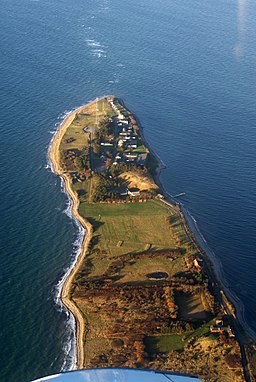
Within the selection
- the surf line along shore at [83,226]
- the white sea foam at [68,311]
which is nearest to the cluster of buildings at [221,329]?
the surf line along shore at [83,226]

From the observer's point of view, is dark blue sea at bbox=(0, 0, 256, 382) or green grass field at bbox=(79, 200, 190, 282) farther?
green grass field at bbox=(79, 200, 190, 282)

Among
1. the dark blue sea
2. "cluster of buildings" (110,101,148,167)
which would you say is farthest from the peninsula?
the dark blue sea

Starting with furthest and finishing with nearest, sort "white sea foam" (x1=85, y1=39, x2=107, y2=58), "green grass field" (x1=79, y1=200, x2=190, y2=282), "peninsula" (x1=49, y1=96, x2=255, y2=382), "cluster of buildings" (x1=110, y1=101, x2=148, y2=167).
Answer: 1. "white sea foam" (x1=85, y1=39, x2=107, y2=58)
2. "cluster of buildings" (x1=110, y1=101, x2=148, y2=167)
3. "green grass field" (x1=79, y1=200, x2=190, y2=282)
4. "peninsula" (x1=49, y1=96, x2=255, y2=382)

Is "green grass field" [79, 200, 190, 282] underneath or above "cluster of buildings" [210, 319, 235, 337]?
above

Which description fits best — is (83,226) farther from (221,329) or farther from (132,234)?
(221,329)

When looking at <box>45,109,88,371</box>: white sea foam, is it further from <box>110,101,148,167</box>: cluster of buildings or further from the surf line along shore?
<box>110,101,148,167</box>: cluster of buildings

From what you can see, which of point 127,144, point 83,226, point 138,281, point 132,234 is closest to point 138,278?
point 138,281

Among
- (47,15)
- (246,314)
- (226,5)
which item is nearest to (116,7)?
(47,15)

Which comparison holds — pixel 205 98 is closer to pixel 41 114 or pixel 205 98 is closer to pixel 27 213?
pixel 41 114
